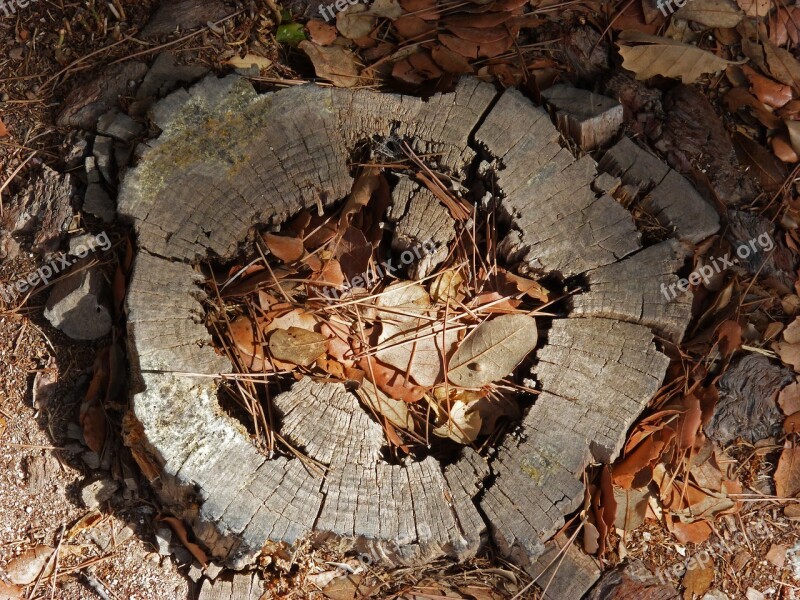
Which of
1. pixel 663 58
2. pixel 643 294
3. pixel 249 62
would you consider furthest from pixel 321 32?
pixel 643 294

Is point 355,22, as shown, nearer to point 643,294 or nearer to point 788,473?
point 643,294

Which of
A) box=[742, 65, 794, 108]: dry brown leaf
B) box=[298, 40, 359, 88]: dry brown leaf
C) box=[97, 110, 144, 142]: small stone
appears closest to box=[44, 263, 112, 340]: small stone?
box=[97, 110, 144, 142]: small stone

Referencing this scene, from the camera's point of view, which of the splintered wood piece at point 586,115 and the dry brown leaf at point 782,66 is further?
the dry brown leaf at point 782,66

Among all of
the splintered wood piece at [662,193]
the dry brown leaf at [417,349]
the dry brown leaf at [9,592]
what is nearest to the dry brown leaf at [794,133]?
the splintered wood piece at [662,193]

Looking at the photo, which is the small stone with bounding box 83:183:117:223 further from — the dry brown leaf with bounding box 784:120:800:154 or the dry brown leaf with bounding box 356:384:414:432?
the dry brown leaf with bounding box 784:120:800:154

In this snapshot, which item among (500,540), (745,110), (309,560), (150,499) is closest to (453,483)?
(500,540)

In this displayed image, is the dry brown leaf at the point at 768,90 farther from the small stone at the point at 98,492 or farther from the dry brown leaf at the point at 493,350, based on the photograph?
the small stone at the point at 98,492
